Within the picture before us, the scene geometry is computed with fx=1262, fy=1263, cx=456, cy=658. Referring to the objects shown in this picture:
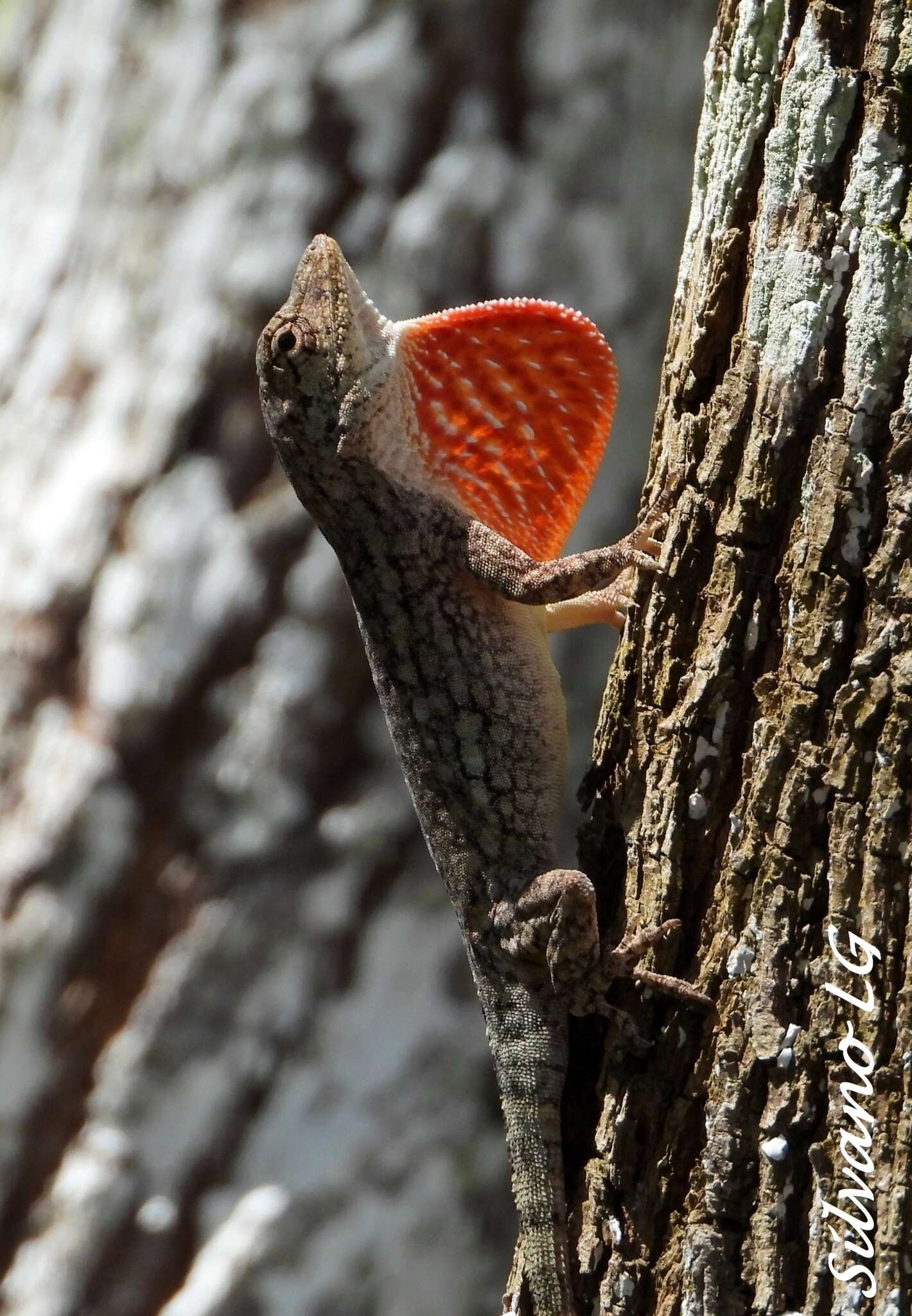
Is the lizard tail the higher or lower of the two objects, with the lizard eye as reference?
lower

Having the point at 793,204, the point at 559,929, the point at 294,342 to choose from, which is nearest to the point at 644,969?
the point at 559,929

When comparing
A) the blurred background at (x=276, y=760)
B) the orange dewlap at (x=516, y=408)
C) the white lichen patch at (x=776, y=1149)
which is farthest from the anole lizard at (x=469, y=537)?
the blurred background at (x=276, y=760)

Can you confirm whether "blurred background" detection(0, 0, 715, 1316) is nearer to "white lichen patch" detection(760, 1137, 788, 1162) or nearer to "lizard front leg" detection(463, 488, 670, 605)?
"lizard front leg" detection(463, 488, 670, 605)

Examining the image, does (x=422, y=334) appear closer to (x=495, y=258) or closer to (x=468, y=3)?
(x=495, y=258)

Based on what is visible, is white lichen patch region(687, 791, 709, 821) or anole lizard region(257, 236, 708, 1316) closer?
white lichen patch region(687, 791, 709, 821)

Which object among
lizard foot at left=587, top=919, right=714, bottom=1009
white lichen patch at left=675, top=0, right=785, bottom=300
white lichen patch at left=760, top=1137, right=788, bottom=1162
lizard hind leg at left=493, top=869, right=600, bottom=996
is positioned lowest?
white lichen patch at left=760, top=1137, right=788, bottom=1162

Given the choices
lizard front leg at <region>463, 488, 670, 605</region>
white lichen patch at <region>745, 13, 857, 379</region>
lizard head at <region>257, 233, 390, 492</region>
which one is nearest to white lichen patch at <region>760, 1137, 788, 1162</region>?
lizard front leg at <region>463, 488, 670, 605</region>

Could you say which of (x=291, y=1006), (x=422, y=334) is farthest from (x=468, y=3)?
(x=291, y=1006)

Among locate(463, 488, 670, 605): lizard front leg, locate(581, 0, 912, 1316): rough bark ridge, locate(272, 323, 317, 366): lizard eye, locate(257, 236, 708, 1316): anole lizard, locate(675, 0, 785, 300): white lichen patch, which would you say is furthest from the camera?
locate(272, 323, 317, 366): lizard eye
